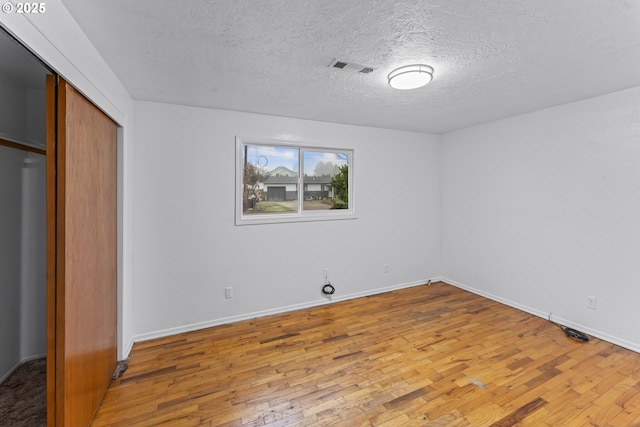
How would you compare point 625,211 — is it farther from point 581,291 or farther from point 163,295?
point 163,295

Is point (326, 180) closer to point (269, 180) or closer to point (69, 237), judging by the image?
point (269, 180)

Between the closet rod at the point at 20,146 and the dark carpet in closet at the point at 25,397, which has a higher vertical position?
the closet rod at the point at 20,146

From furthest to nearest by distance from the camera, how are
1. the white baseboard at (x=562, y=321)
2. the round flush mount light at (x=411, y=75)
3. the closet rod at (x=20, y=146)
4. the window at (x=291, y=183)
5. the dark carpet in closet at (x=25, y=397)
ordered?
the window at (x=291, y=183)
the white baseboard at (x=562, y=321)
the round flush mount light at (x=411, y=75)
the closet rod at (x=20, y=146)
the dark carpet in closet at (x=25, y=397)

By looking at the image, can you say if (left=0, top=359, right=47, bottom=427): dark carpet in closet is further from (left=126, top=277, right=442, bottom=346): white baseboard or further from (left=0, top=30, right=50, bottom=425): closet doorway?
(left=126, top=277, right=442, bottom=346): white baseboard

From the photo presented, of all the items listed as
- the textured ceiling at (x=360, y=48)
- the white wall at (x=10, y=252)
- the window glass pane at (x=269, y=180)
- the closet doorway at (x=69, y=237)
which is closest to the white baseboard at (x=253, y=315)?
the closet doorway at (x=69, y=237)

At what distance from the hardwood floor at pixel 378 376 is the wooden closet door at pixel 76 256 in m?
0.43

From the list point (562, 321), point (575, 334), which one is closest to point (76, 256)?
point (575, 334)

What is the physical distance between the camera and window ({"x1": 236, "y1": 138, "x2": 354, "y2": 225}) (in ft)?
10.6

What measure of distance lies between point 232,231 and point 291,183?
963 millimetres

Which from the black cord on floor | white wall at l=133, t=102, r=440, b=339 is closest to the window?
white wall at l=133, t=102, r=440, b=339

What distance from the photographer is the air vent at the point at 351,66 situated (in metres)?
1.95

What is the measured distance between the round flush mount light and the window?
1.60 m

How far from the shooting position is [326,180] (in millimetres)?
3732

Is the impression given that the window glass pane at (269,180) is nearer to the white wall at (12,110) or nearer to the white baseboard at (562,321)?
the white wall at (12,110)
